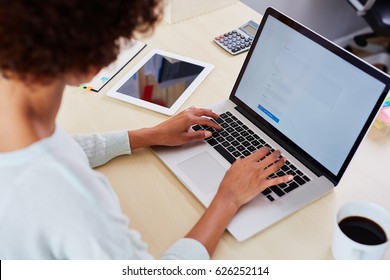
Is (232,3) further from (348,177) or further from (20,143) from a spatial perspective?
(20,143)

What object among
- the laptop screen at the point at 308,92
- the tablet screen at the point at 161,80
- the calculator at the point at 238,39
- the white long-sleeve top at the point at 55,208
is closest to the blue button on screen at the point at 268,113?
the laptop screen at the point at 308,92

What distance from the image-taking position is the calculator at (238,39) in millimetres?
1282

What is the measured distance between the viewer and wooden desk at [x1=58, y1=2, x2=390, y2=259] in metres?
0.76

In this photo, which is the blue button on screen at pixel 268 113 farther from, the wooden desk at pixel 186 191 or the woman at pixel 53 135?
the woman at pixel 53 135

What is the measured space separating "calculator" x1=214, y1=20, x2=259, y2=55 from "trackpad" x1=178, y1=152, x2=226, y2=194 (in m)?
0.47

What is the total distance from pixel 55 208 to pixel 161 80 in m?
0.64

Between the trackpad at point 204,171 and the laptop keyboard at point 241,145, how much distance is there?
35mm

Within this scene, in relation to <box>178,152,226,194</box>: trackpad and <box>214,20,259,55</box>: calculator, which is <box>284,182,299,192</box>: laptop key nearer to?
<box>178,152,226,194</box>: trackpad

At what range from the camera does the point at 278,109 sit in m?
0.94

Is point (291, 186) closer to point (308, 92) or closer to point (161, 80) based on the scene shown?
point (308, 92)

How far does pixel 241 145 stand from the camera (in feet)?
3.12

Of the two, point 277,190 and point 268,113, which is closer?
point 277,190

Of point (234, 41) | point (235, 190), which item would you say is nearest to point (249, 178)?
point (235, 190)

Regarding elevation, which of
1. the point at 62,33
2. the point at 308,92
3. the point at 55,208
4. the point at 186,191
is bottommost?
the point at 186,191
